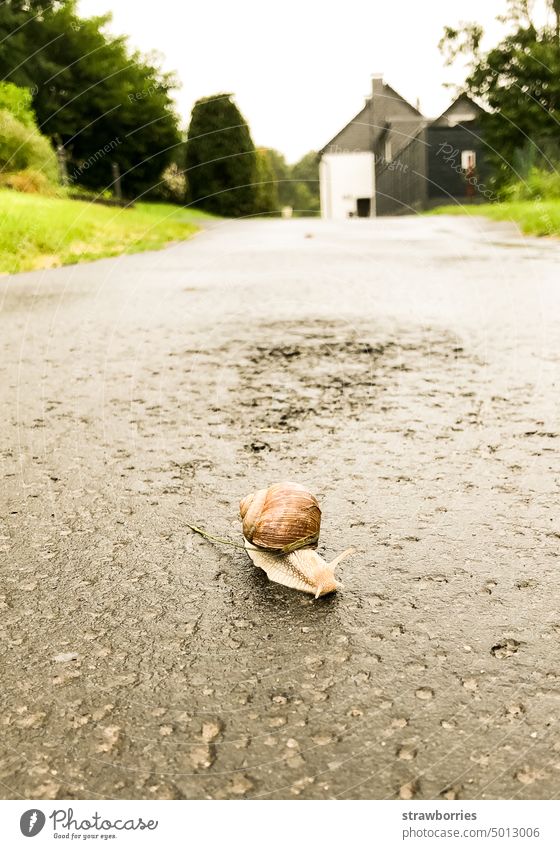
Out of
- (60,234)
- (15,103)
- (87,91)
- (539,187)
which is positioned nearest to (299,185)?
(87,91)

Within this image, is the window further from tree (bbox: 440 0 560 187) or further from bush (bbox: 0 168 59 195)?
bush (bbox: 0 168 59 195)

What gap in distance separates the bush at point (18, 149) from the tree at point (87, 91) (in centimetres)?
1245

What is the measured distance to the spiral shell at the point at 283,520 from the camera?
1821mm

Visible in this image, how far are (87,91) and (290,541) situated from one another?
31.3 m

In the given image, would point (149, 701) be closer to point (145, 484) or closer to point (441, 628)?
point (441, 628)

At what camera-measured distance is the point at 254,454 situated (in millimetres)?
2840

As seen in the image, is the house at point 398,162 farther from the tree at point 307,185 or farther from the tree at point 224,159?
the tree at point 224,159

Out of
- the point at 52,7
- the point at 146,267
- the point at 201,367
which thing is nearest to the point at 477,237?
the point at 146,267

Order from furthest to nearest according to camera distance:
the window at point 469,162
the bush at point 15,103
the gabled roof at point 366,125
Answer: the gabled roof at point 366,125 → the window at point 469,162 → the bush at point 15,103

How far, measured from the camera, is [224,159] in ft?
74.7

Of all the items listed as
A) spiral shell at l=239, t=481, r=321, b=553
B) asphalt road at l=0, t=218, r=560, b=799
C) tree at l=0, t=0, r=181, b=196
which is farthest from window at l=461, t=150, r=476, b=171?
spiral shell at l=239, t=481, r=321, b=553

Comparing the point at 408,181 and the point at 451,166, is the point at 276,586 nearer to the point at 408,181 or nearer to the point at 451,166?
the point at 408,181
